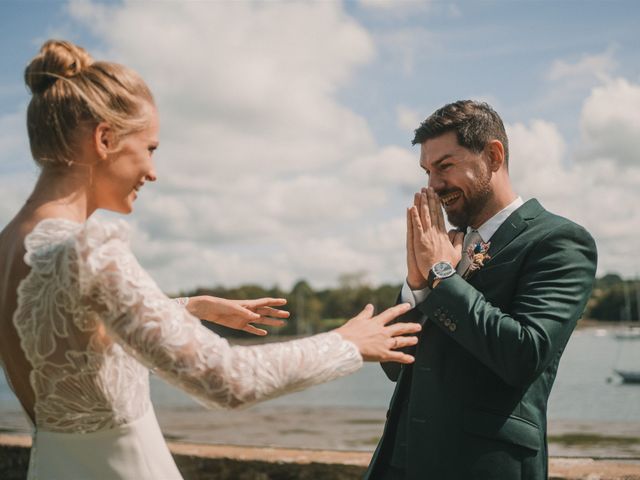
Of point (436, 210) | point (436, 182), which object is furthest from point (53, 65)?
point (436, 182)

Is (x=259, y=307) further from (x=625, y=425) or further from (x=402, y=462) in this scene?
(x=625, y=425)

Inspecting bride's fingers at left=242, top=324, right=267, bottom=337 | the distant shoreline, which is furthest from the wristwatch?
the distant shoreline

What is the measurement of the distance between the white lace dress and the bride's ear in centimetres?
21

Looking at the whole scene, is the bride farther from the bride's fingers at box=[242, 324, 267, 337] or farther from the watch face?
the bride's fingers at box=[242, 324, 267, 337]

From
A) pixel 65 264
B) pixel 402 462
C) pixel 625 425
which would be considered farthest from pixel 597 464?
pixel 625 425

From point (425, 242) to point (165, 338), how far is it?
125cm

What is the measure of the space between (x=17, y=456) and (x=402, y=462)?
398cm

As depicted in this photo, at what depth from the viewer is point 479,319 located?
238cm

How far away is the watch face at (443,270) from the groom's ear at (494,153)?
0.60 meters

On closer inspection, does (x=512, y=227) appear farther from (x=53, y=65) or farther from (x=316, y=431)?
(x=316, y=431)

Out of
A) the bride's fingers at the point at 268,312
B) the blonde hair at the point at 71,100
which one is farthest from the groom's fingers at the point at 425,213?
the blonde hair at the point at 71,100

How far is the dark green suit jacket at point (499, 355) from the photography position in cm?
236

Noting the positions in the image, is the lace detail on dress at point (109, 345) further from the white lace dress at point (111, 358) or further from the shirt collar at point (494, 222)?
the shirt collar at point (494, 222)

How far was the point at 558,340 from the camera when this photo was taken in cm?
241
